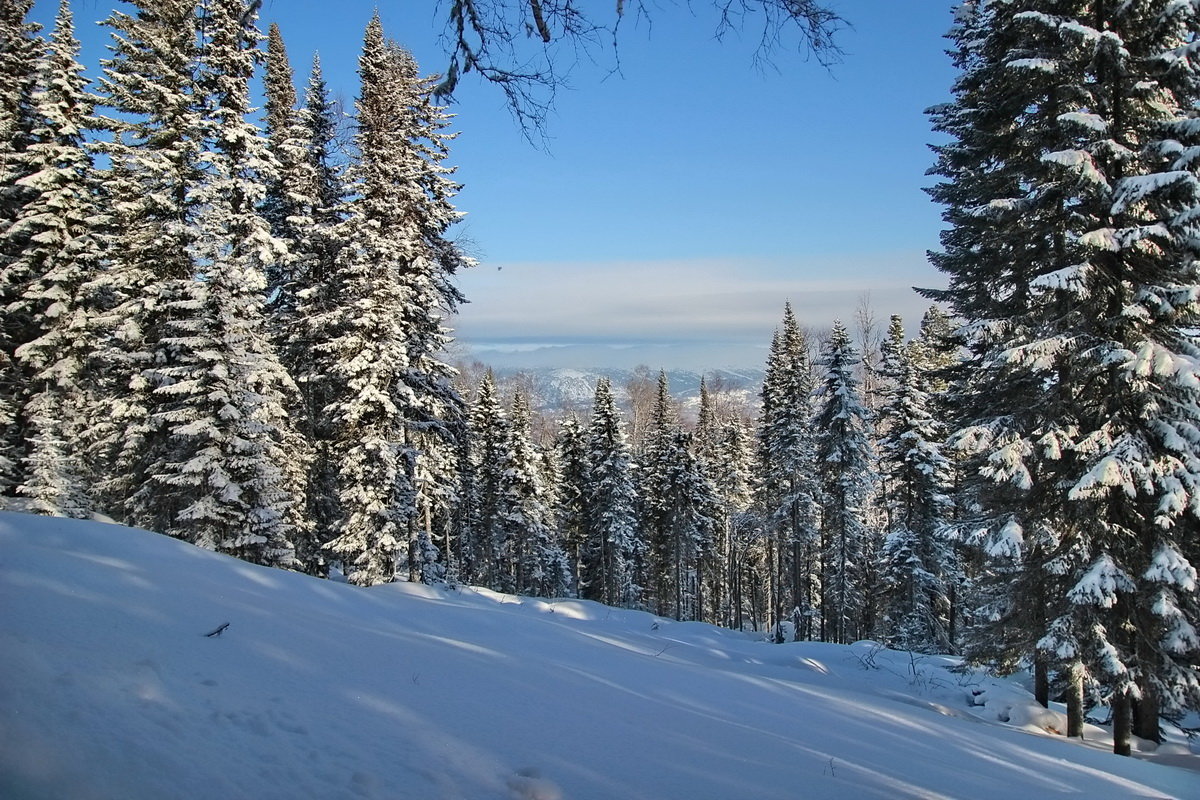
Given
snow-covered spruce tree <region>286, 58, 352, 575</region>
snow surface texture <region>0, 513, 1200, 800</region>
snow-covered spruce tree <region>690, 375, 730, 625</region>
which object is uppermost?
snow-covered spruce tree <region>286, 58, 352, 575</region>

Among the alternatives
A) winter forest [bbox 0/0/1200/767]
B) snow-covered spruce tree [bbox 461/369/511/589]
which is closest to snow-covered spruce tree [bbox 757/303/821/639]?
winter forest [bbox 0/0/1200/767]

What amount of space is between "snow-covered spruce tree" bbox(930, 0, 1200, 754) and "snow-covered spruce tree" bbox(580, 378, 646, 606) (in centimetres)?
2680

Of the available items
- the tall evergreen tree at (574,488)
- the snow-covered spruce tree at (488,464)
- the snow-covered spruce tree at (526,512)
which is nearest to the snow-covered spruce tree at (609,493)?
the tall evergreen tree at (574,488)

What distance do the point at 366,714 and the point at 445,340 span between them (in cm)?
1966

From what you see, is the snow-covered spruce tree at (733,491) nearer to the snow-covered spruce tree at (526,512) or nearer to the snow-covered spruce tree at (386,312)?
the snow-covered spruce tree at (526,512)

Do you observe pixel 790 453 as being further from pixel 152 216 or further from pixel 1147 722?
pixel 152 216

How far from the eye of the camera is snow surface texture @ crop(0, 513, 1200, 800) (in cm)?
292

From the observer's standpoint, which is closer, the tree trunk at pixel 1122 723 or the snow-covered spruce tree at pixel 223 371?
the tree trunk at pixel 1122 723

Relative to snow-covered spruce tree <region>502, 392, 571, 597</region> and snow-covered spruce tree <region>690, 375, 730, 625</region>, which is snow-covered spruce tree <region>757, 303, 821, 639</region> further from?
snow-covered spruce tree <region>502, 392, 571, 597</region>

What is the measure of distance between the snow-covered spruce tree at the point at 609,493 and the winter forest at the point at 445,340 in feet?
27.3

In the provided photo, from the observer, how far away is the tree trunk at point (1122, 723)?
981cm

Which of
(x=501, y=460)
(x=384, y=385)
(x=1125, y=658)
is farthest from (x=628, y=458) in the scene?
(x=1125, y=658)

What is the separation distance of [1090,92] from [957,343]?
510 centimetres

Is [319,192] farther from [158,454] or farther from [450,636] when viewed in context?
[450,636]
